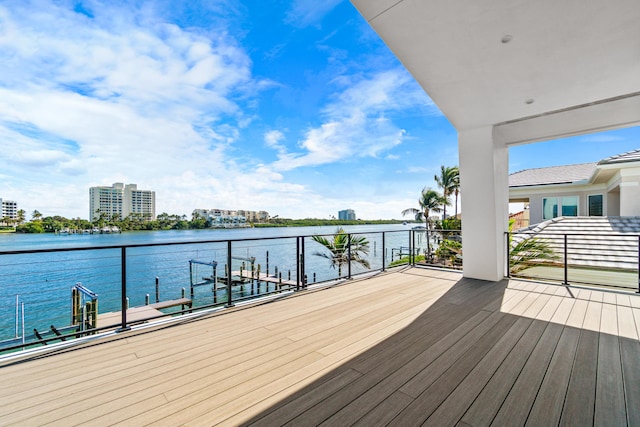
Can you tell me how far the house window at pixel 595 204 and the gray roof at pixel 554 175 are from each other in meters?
0.73

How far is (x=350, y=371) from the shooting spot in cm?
175

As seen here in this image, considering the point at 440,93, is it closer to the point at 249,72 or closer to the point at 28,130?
the point at 249,72

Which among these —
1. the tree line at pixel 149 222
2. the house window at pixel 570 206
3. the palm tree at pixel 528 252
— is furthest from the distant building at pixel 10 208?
the house window at pixel 570 206

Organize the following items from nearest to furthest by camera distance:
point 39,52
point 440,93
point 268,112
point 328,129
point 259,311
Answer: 1. point 259,311
2. point 440,93
3. point 39,52
4. point 328,129
5. point 268,112

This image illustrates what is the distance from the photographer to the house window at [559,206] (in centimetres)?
972

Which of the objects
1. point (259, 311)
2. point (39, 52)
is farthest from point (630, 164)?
point (39, 52)

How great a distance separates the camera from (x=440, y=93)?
327cm

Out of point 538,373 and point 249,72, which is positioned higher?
point 249,72

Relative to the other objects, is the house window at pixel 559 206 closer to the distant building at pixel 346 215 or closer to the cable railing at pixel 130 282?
the cable railing at pixel 130 282

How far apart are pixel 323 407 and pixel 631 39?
12.0 ft

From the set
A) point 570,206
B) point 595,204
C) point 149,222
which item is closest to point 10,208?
point 149,222

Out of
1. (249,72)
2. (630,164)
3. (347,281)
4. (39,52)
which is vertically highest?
(249,72)

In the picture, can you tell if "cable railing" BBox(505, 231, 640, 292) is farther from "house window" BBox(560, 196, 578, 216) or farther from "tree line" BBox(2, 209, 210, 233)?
"tree line" BBox(2, 209, 210, 233)

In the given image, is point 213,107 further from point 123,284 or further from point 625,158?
point 625,158
